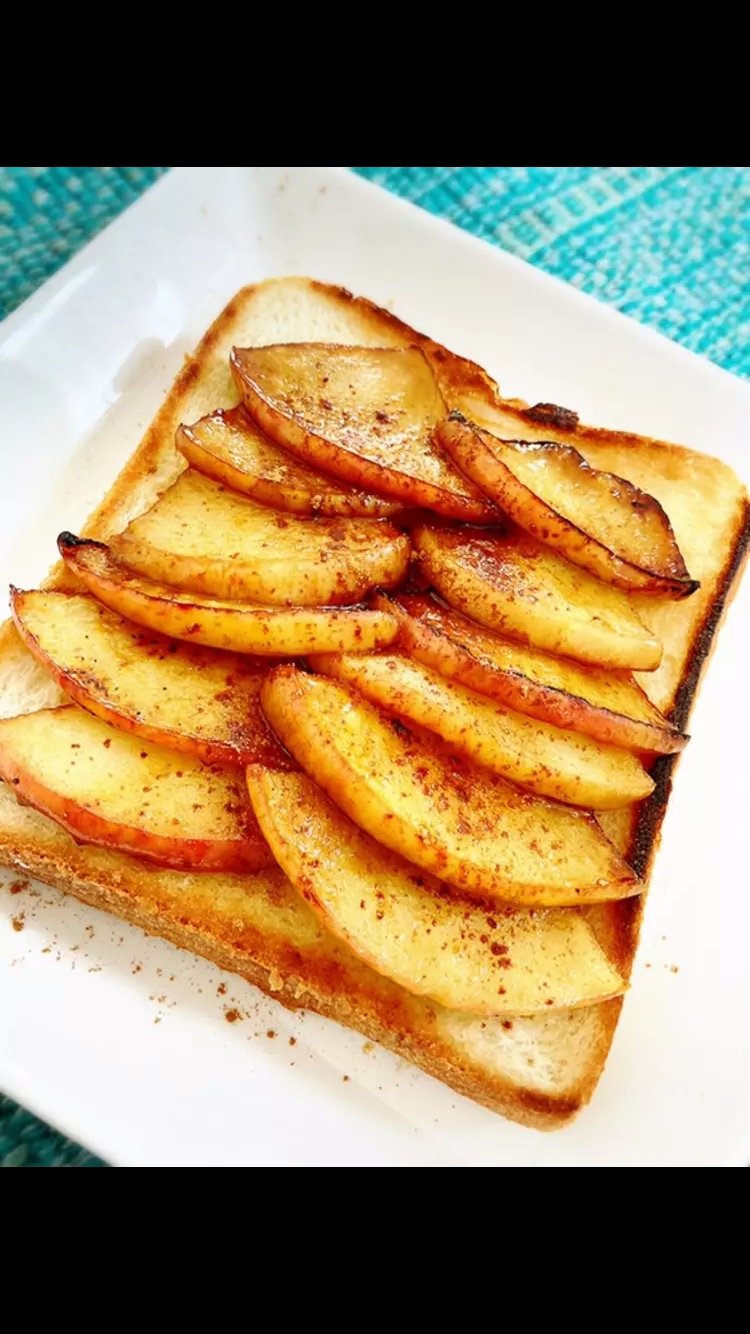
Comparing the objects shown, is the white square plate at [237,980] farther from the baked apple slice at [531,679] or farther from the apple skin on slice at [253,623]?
the apple skin on slice at [253,623]

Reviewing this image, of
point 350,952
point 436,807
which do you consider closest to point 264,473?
point 436,807

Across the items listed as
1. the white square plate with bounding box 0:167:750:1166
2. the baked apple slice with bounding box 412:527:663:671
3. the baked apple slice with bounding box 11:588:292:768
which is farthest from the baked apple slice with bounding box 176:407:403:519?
the white square plate with bounding box 0:167:750:1166

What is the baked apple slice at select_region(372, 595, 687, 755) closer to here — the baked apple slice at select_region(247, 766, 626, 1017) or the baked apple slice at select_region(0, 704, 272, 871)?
the baked apple slice at select_region(247, 766, 626, 1017)

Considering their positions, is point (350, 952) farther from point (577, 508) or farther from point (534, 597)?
point (577, 508)

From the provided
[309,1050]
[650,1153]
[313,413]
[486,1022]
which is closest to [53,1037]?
[309,1050]

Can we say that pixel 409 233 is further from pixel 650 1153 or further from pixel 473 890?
pixel 650 1153

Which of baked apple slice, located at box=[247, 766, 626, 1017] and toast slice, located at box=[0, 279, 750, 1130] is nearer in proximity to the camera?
baked apple slice, located at box=[247, 766, 626, 1017]
